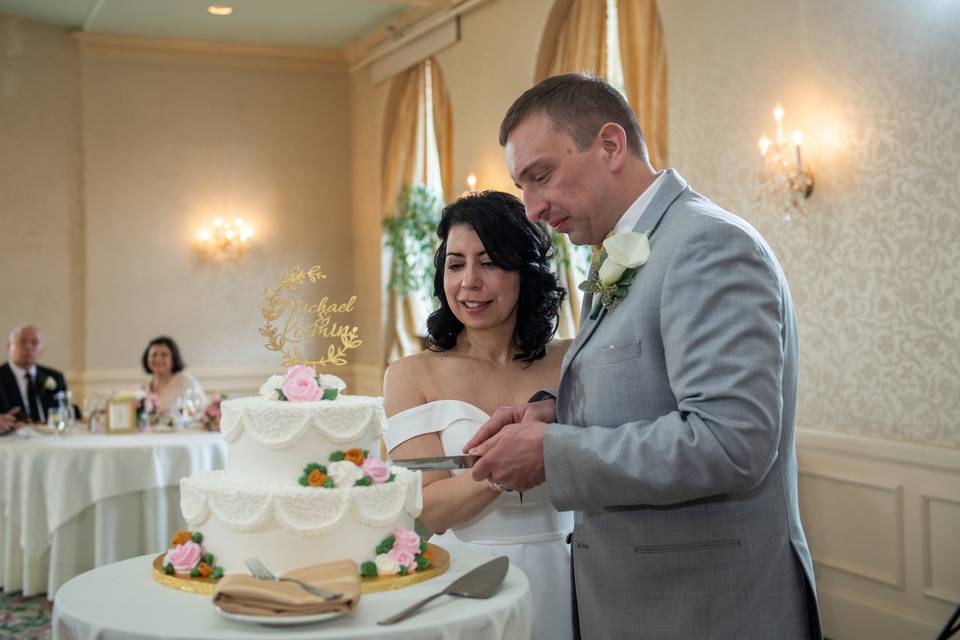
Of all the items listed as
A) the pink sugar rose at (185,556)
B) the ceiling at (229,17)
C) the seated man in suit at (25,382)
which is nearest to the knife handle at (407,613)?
the pink sugar rose at (185,556)

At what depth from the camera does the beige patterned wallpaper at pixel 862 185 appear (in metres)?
5.06

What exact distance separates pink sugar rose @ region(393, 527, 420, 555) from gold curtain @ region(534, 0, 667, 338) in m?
4.30

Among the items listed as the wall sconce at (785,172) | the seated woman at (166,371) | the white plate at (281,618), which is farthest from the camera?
the seated woman at (166,371)

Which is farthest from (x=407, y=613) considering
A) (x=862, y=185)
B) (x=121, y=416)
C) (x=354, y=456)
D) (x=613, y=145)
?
(x=121, y=416)

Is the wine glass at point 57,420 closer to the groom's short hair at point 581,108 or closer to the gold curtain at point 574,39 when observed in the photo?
the gold curtain at point 574,39

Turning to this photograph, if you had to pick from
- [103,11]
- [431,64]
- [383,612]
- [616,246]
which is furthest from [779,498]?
[103,11]

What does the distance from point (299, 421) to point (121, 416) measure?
5397mm

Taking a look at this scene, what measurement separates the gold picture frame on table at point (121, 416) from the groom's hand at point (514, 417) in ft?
17.7

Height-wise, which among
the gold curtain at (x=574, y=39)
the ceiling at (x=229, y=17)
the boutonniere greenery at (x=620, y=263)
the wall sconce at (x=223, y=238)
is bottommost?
the boutonniere greenery at (x=620, y=263)

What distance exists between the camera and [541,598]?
10.4 ft

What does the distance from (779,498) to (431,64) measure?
9.33 metres

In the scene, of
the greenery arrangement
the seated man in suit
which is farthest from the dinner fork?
the greenery arrangement

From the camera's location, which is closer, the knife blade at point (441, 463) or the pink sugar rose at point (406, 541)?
the pink sugar rose at point (406, 541)

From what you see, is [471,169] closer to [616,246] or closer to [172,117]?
[172,117]
